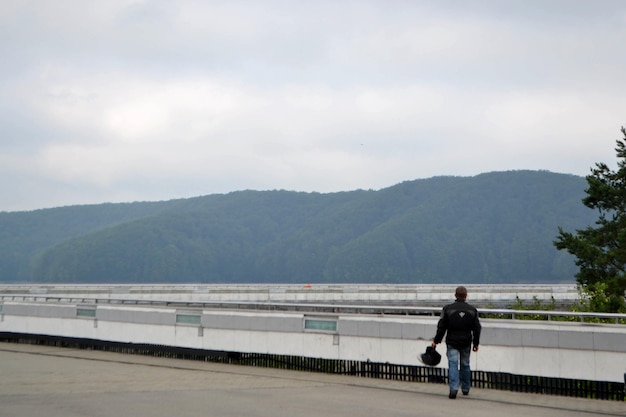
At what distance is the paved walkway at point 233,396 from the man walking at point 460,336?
1.29 feet

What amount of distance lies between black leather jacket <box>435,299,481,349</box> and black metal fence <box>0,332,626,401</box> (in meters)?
1.60

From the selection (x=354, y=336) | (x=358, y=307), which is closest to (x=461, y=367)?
(x=354, y=336)

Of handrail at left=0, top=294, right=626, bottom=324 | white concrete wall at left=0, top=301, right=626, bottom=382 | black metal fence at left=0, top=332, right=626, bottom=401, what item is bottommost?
black metal fence at left=0, top=332, right=626, bottom=401

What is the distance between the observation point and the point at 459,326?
1330cm

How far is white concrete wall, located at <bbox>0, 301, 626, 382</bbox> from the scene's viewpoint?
1346 centimetres

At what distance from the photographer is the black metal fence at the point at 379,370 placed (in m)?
13.6

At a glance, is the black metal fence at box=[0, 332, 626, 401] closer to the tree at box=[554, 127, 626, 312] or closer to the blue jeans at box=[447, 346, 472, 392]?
the blue jeans at box=[447, 346, 472, 392]

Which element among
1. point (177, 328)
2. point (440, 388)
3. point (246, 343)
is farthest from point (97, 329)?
point (440, 388)

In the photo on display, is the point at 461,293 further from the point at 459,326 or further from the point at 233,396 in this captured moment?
the point at 233,396

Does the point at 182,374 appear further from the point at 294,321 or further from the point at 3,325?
the point at 3,325

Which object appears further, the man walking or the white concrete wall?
the white concrete wall

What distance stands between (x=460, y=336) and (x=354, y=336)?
346 centimetres

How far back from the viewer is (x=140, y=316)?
66.8ft

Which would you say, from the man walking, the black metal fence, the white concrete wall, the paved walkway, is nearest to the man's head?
the man walking
